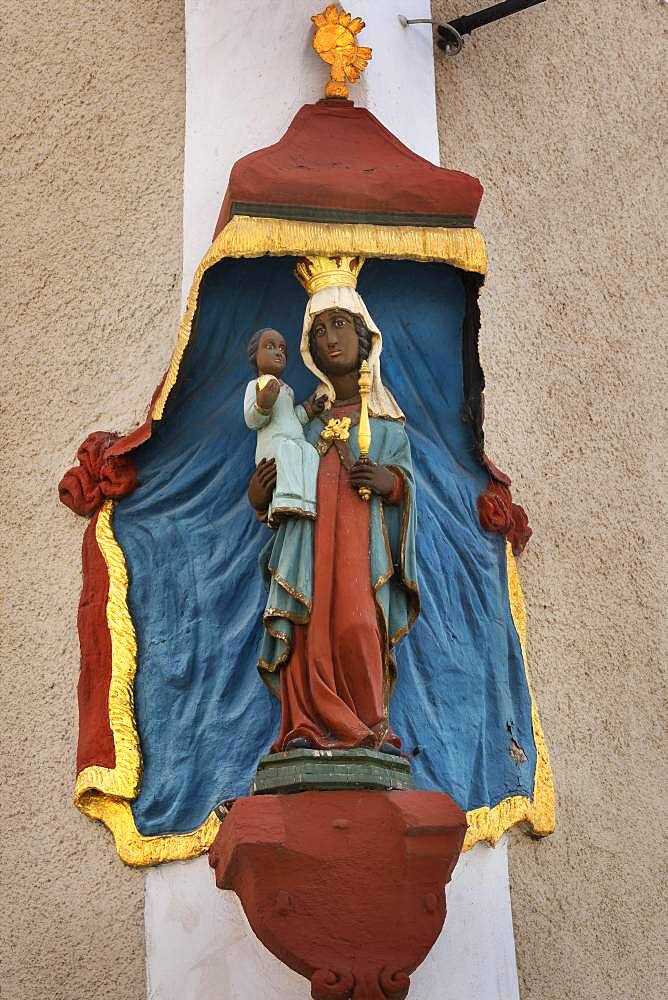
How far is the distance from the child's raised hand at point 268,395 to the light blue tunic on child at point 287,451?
0.07 ft

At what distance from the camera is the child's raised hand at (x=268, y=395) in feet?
12.0

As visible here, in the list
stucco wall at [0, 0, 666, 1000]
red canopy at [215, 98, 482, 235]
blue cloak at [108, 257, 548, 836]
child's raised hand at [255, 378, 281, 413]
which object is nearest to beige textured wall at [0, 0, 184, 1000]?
stucco wall at [0, 0, 666, 1000]

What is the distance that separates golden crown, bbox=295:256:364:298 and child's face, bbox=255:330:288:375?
0.19m

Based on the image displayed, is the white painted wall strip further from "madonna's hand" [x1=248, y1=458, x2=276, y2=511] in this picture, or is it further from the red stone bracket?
"madonna's hand" [x1=248, y1=458, x2=276, y2=511]

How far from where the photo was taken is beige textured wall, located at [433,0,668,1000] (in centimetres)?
398

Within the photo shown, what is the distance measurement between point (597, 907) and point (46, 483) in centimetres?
149

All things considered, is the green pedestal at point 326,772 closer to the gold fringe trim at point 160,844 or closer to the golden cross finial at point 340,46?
the gold fringe trim at point 160,844

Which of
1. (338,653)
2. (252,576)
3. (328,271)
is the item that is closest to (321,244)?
(328,271)

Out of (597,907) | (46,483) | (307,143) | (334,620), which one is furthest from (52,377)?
(597,907)

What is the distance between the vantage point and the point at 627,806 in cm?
413

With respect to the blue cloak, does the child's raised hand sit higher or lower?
higher

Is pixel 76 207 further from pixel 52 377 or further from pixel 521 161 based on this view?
pixel 521 161

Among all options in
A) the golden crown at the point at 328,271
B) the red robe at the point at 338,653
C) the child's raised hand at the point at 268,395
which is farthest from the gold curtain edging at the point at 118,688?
the golden crown at the point at 328,271

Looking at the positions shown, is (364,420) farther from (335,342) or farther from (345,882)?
(345,882)
